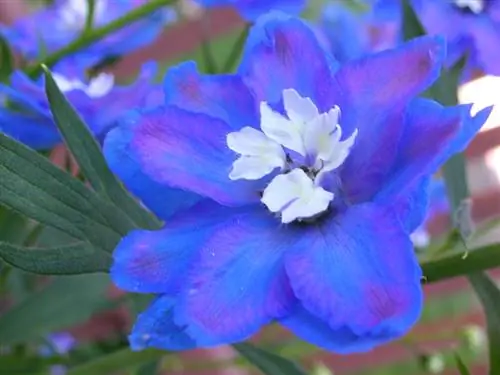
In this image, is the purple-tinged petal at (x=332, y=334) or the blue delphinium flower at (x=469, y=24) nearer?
the purple-tinged petal at (x=332, y=334)

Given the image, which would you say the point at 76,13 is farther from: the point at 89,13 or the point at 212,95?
the point at 212,95

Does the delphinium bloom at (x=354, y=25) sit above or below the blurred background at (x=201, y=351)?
above

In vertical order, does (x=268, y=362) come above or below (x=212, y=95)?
below

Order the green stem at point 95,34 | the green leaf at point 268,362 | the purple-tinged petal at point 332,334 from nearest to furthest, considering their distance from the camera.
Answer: the purple-tinged petal at point 332,334 → the green leaf at point 268,362 → the green stem at point 95,34

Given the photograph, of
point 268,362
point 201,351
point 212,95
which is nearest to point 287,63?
point 212,95

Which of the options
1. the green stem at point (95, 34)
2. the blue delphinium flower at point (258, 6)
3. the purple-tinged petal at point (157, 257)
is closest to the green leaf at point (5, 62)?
the green stem at point (95, 34)

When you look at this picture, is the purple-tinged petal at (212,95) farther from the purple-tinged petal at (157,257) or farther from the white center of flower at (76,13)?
the white center of flower at (76,13)

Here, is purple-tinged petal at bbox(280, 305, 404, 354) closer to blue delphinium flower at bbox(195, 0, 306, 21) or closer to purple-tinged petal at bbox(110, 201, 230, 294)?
purple-tinged petal at bbox(110, 201, 230, 294)
